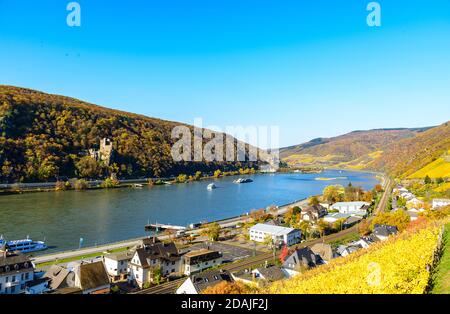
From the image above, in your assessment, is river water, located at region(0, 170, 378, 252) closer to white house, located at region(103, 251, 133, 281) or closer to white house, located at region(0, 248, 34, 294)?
white house, located at region(103, 251, 133, 281)

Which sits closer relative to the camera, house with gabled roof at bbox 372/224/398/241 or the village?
the village

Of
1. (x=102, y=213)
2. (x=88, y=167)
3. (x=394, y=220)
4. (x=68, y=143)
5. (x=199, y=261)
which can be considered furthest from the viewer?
(x=68, y=143)

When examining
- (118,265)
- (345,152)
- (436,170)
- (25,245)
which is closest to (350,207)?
(436,170)

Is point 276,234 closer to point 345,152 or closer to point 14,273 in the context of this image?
point 14,273

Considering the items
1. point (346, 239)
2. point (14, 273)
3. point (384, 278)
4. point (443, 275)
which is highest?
point (384, 278)

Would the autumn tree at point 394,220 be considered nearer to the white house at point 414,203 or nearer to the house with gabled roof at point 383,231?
Result: the house with gabled roof at point 383,231

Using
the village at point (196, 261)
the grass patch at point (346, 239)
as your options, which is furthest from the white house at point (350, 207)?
the grass patch at point (346, 239)

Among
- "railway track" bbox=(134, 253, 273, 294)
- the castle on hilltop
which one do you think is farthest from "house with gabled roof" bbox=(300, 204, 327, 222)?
the castle on hilltop
